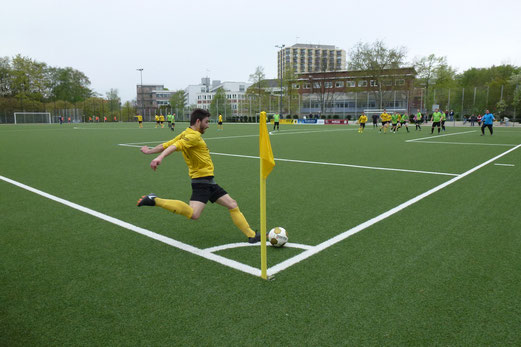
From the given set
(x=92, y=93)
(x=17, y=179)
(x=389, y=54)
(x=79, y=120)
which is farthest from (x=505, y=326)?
(x=92, y=93)

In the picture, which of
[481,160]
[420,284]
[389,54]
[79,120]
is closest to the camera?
[420,284]

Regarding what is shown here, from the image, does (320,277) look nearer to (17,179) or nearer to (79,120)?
(17,179)

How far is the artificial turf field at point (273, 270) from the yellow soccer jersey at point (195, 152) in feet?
3.19

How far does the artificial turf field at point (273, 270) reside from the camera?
2859 millimetres

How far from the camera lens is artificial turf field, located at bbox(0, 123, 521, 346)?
9.38 feet

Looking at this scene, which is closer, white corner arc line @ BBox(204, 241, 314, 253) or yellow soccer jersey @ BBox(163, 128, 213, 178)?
yellow soccer jersey @ BBox(163, 128, 213, 178)

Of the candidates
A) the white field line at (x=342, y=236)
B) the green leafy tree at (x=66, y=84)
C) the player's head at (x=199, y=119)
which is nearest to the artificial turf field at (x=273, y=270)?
the white field line at (x=342, y=236)

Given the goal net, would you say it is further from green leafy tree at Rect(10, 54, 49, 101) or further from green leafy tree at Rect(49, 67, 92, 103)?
green leafy tree at Rect(49, 67, 92, 103)

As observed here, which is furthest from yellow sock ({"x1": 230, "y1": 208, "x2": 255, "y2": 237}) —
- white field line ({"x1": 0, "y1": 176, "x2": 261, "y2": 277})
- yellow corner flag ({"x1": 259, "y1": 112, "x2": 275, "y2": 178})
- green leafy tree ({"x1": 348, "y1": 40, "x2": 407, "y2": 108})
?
green leafy tree ({"x1": 348, "y1": 40, "x2": 407, "y2": 108})

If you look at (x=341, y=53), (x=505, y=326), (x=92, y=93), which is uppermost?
(x=341, y=53)

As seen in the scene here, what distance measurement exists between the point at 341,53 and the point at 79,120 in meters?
142

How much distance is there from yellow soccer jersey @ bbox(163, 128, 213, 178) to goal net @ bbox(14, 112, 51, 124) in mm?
76411

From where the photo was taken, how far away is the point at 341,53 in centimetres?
18425

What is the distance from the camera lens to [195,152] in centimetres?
455
